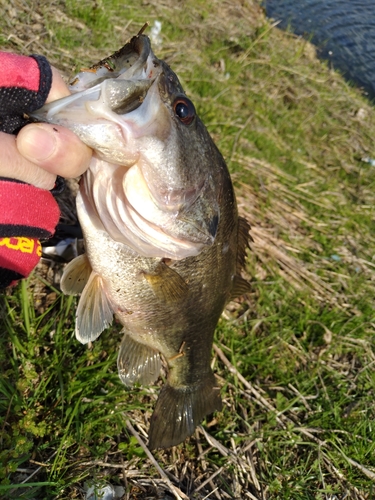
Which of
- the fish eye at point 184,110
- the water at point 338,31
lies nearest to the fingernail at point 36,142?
the fish eye at point 184,110

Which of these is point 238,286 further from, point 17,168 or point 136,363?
point 17,168

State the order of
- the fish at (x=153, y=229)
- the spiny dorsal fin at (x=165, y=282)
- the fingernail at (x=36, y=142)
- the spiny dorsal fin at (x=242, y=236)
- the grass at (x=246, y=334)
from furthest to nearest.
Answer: the spiny dorsal fin at (x=242, y=236) → the grass at (x=246, y=334) → the spiny dorsal fin at (x=165, y=282) → the fish at (x=153, y=229) → the fingernail at (x=36, y=142)

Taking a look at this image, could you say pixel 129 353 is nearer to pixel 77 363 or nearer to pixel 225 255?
pixel 77 363

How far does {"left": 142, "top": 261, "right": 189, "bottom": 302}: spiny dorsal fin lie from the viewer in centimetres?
181

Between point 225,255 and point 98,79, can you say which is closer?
point 98,79

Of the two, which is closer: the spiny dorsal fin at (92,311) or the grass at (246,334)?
the spiny dorsal fin at (92,311)

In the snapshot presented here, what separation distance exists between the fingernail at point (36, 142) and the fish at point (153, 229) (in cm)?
6

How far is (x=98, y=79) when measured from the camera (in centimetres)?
136

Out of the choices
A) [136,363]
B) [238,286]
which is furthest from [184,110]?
[136,363]

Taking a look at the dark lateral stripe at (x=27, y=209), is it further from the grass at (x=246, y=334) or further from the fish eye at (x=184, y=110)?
the grass at (x=246, y=334)

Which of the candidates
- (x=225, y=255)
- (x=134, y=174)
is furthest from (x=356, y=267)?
(x=134, y=174)

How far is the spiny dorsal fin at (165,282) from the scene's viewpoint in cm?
181

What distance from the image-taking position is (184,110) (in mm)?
1546

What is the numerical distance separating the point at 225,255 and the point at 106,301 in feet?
1.97
